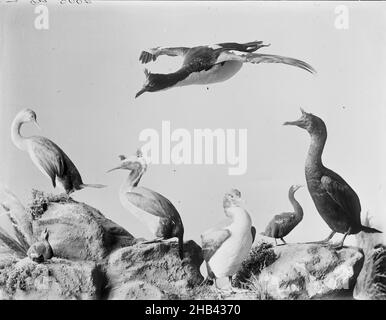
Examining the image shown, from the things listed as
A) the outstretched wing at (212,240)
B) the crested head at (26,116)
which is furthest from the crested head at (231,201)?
the crested head at (26,116)

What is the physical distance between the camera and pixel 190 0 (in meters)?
2.38

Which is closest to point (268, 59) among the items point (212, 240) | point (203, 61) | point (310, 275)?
point (203, 61)

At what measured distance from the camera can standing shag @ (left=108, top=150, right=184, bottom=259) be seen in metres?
2.33

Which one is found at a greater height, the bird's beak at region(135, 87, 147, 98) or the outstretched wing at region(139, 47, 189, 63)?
the outstretched wing at region(139, 47, 189, 63)

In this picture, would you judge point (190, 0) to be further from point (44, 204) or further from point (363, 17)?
point (44, 204)

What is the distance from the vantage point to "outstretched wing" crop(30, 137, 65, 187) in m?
2.33

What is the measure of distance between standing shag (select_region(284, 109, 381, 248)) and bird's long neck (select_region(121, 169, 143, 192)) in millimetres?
661

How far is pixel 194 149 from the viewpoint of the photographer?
7.74 feet

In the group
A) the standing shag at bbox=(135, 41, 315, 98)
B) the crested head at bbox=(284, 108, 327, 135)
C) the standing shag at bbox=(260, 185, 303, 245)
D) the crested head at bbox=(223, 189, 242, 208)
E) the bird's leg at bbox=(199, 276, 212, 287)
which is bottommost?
the bird's leg at bbox=(199, 276, 212, 287)

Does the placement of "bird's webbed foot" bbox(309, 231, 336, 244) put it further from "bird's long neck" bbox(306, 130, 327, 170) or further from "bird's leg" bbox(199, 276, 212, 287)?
"bird's leg" bbox(199, 276, 212, 287)

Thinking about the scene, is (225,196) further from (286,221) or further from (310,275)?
(310,275)

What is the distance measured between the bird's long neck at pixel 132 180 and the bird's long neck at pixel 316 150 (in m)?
0.67

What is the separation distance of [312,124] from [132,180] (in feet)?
2.44

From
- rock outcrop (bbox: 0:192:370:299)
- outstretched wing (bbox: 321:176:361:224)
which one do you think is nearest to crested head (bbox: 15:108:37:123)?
rock outcrop (bbox: 0:192:370:299)
